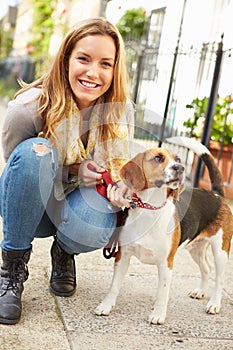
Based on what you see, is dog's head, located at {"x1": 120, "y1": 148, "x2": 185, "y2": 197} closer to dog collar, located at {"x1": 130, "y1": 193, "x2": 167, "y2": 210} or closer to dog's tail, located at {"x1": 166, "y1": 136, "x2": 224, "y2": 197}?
dog collar, located at {"x1": 130, "y1": 193, "x2": 167, "y2": 210}

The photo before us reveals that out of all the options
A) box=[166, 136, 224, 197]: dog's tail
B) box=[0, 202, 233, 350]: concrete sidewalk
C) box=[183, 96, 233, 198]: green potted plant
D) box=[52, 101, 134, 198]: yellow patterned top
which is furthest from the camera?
box=[183, 96, 233, 198]: green potted plant

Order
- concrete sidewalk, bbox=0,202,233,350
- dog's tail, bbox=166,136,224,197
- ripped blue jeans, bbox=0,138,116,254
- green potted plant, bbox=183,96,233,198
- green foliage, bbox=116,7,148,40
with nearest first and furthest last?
concrete sidewalk, bbox=0,202,233,350 → ripped blue jeans, bbox=0,138,116,254 → dog's tail, bbox=166,136,224,197 → green potted plant, bbox=183,96,233,198 → green foliage, bbox=116,7,148,40

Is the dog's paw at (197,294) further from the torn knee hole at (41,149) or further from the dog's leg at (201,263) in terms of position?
the torn knee hole at (41,149)

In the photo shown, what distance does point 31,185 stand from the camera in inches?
90.0

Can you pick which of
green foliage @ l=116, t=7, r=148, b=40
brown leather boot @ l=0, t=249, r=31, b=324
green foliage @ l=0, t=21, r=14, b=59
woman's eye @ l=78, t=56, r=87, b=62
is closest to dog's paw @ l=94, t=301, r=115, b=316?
brown leather boot @ l=0, t=249, r=31, b=324

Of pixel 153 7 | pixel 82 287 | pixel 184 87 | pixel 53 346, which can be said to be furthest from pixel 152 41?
pixel 53 346

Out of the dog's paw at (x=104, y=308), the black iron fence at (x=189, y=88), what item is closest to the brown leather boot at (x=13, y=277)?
the dog's paw at (x=104, y=308)

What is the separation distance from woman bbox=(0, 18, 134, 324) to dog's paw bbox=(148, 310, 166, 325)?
1.36ft

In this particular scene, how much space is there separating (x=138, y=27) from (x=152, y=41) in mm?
2472

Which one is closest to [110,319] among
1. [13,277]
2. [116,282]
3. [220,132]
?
[116,282]

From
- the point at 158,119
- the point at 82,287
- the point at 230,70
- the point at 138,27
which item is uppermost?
the point at 138,27

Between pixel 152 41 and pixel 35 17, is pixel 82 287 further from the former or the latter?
pixel 35 17

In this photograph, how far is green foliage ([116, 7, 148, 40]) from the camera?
1200 cm

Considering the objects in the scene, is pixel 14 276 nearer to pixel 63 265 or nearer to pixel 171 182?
pixel 63 265
